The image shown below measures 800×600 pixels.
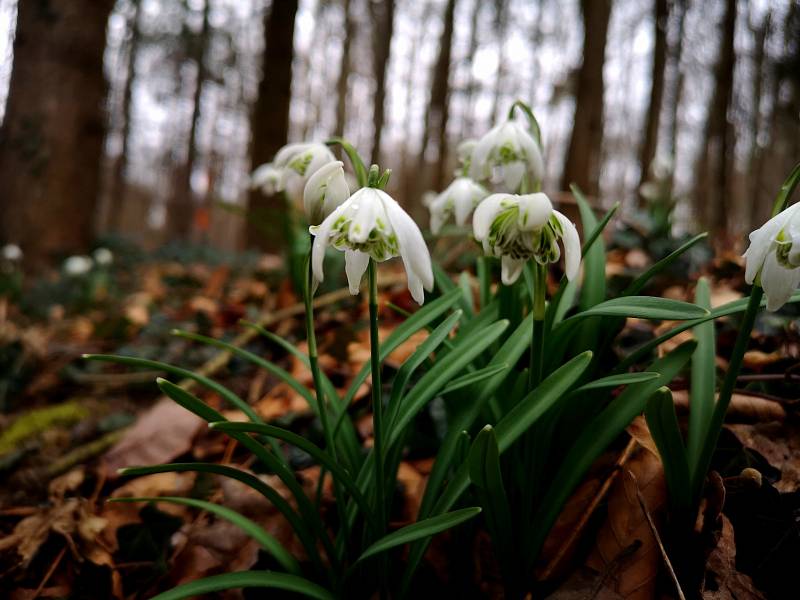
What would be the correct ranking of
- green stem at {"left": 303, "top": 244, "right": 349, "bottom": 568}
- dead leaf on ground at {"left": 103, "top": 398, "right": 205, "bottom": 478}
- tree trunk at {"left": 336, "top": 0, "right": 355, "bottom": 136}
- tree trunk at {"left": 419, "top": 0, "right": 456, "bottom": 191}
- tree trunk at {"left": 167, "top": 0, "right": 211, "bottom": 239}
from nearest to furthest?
green stem at {"left": 303, "top": 244, "right": 349, "bottom": 568} → dead leaf on ground at {"left": 103, "top": 398, "right": 205, "bottom": 478} → tree trunk at {"left": 419, "top": 0, "right": 456, "bottom": 191} → tree trunk at {"left": 167, "top": 0, "right": 211, "bottom": 239} → tree trunk at {"left": 336, "top": 0, "right": 355, "bottom": 136}

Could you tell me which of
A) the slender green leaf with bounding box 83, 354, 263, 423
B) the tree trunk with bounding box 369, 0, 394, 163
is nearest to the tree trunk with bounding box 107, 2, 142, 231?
the tree trunk with bounding box 369, 0, 394, 163

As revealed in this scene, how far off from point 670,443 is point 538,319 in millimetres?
307

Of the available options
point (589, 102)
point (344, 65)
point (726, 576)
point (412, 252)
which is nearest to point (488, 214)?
point (412, 252)

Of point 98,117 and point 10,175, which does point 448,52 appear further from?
point 10,175

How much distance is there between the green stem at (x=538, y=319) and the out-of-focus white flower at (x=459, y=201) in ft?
1.69

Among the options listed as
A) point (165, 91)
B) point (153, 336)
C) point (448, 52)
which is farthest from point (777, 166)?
point (153, 336)

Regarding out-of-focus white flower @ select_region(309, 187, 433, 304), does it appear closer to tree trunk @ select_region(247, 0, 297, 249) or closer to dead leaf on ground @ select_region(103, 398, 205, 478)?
dead leaf on ground @ select_region(103, 398, 205, 478)

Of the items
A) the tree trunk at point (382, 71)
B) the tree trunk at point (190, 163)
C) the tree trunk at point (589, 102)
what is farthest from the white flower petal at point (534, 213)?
the tree trunk at point (190, 163)

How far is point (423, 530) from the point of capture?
35.6 inches

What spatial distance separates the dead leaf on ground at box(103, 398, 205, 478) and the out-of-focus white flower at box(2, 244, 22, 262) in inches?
129

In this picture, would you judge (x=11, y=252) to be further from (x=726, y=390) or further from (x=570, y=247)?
(x=726, y=390)

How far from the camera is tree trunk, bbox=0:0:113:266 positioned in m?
4.42

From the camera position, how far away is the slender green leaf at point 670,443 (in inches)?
34.5

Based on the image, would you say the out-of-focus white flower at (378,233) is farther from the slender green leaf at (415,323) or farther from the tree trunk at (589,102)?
the tree trunk at (589,102)
